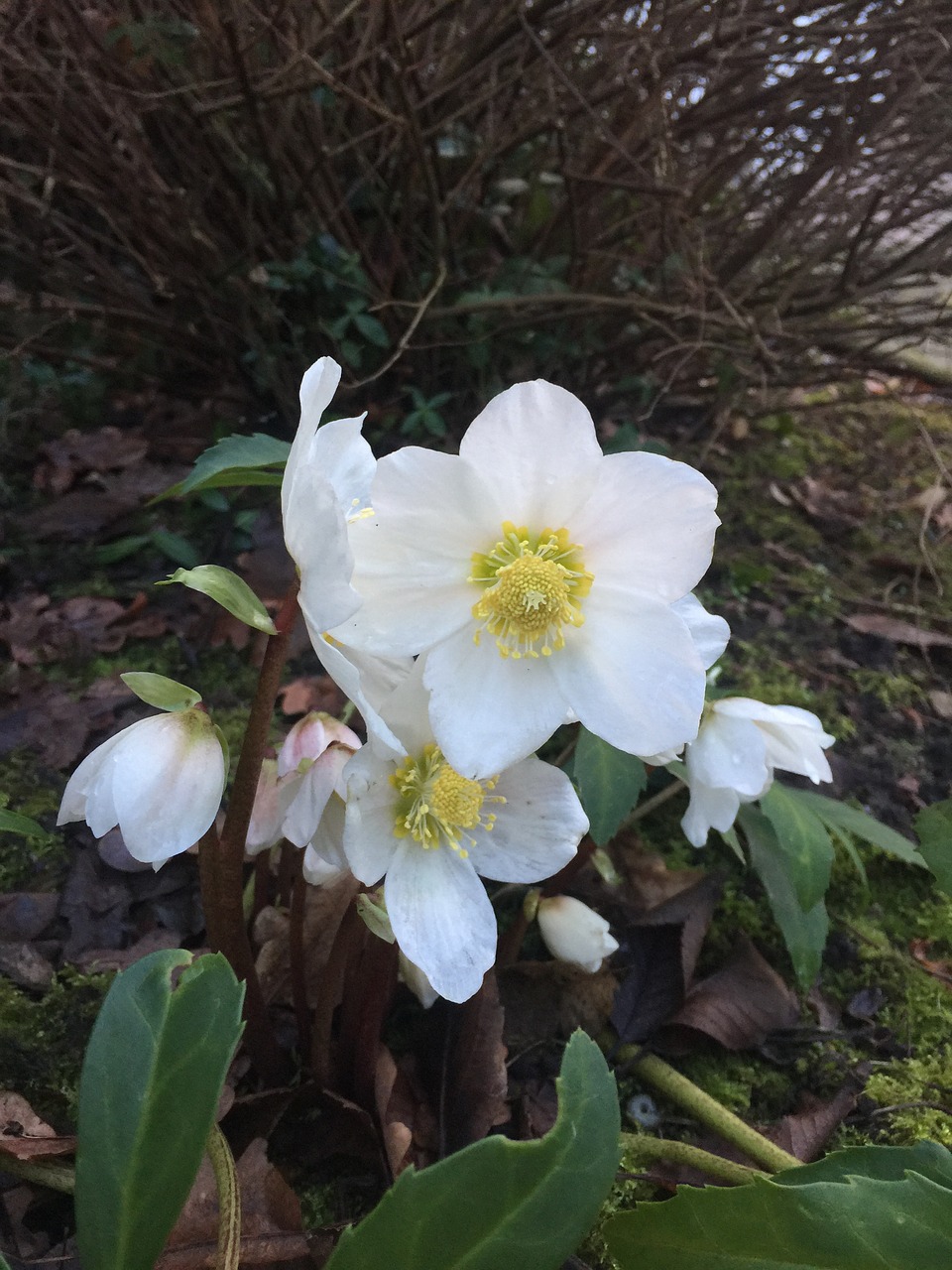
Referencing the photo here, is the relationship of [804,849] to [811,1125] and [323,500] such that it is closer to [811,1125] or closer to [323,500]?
[811,1125]

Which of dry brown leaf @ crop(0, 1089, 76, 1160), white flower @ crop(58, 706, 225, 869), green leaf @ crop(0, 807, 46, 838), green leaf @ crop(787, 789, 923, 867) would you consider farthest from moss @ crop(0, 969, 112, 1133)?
green leaf @ crop(787, 789, 923, 867)

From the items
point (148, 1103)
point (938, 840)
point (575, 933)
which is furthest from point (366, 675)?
point (938, 840)

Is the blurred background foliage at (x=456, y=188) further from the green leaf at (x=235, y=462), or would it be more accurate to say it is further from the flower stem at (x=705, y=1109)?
the flower stem at (x=705, y=1109)

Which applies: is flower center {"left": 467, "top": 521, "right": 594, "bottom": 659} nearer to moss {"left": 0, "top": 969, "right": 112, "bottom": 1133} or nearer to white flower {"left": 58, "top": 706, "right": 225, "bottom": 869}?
white flower {"left": 58, "top": 706, "right": 225, "bottom": 869}

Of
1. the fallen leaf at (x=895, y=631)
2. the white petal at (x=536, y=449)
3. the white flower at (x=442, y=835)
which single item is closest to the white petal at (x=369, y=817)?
the white flower at (x=442, y=835)

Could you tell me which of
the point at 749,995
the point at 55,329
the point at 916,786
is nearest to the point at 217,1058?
the point at 749,995

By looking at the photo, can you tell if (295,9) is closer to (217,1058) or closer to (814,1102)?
(217,1058)
